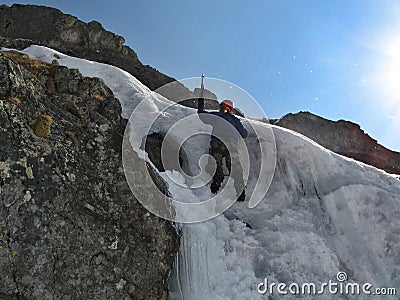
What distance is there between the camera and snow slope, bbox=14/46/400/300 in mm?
8867

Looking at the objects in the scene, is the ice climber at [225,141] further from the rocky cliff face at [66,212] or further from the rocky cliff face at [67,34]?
the rocky cliff face at [67,34]

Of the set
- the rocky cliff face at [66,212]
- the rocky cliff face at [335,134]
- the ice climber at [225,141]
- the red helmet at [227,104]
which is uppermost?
the rocky cliff face at [335,134]

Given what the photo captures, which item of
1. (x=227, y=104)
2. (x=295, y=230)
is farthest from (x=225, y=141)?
(x=295, y=230)

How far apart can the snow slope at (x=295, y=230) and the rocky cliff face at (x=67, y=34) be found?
103 ft

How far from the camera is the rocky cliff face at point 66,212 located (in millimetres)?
6621

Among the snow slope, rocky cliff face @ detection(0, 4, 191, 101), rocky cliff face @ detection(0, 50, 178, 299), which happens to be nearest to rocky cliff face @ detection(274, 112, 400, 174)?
rocky cliff face @ detection(0, 4, 191, 101)

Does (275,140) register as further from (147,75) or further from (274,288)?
(147,75)

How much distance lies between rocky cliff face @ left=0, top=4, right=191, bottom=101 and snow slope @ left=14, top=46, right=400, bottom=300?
103ft

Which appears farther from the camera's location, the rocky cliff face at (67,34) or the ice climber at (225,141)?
the rocky cliff face at (67,34)

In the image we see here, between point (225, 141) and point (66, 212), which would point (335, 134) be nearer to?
point (225, 141)

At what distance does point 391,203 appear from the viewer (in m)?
12.1

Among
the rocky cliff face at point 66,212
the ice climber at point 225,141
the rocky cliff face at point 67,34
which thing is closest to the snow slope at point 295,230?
the ice climber at point 225,141

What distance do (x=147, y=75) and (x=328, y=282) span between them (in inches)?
1456

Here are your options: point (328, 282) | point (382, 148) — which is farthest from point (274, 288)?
point (382, 148)
